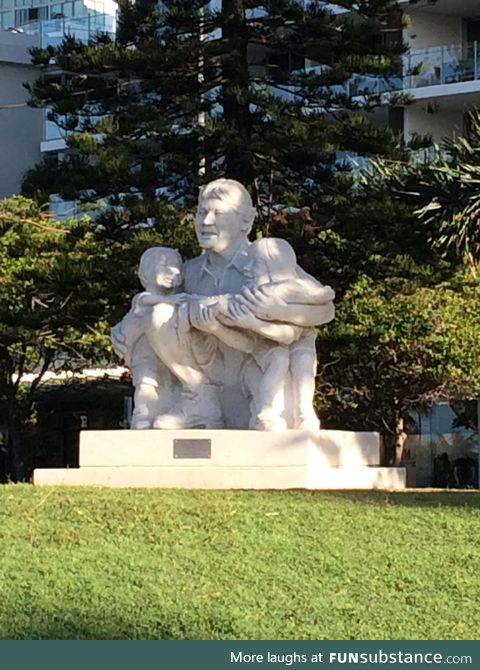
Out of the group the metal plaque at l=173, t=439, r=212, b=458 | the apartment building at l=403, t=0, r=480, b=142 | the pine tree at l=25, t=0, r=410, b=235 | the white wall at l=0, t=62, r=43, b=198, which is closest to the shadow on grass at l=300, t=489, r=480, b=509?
the metal plaque at l=173, t=439, r=212, b=458

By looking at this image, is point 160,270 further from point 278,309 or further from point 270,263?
point 278,309

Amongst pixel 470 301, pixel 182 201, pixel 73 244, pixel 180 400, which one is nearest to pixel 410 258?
Result: pixel 182 201

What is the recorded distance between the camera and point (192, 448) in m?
9.89

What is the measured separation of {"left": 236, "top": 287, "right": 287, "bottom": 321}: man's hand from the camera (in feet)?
31.7

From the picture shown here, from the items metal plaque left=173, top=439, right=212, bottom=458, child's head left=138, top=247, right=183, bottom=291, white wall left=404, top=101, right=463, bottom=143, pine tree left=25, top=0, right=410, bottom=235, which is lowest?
metal plaque left=173, top=439, right=212, bottom=458

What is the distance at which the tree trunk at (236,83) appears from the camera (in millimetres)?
14875

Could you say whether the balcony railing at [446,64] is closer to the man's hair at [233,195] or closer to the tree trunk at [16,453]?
the tree trunk at [16,453]

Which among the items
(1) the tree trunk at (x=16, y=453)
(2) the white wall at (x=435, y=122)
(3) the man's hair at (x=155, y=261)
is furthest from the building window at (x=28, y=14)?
(3) the man's hair at (x=155, y=261)

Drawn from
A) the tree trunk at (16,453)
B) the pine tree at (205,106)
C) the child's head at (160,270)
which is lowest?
the tree trunk at (16,453)

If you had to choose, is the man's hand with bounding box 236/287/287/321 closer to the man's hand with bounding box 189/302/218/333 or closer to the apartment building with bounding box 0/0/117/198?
the man's hand with bounding box 189/302/218/333

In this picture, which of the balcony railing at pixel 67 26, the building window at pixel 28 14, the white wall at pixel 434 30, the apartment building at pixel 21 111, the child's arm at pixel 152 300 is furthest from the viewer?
the building window at pixel 28 14

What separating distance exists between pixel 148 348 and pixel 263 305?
1.09 m

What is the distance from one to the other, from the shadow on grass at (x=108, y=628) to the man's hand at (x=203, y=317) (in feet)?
14.1
